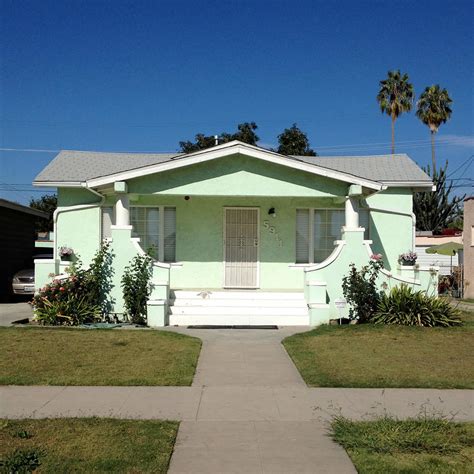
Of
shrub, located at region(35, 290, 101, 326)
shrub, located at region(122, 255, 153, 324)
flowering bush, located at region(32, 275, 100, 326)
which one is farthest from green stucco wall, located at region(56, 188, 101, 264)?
shrub, located at region(122, 255, 153, 324)

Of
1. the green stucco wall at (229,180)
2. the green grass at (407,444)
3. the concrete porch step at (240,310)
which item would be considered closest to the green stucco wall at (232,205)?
the green stucco wall at (229,180)

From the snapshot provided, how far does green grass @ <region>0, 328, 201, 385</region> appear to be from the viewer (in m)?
8.16

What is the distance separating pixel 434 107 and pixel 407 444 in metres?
44.0

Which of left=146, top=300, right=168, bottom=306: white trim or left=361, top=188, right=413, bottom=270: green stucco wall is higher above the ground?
left=361, top=188, right=413, bottom=270: green stucco wall

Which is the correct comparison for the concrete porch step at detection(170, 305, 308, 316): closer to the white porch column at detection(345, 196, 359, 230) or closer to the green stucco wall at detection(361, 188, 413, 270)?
the white porch column at detection(345, 196, 359, 230)

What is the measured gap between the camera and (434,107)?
45625 millimetres

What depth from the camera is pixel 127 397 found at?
727 centimetres

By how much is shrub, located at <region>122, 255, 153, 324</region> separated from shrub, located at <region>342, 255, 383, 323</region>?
180 inches

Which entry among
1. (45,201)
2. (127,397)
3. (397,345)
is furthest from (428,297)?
(45,201)

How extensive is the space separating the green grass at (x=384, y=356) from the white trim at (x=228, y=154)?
11.9 ft

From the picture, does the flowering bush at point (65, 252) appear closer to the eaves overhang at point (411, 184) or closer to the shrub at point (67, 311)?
the shrub at point (67, 311)

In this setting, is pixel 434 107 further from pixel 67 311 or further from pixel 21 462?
pixel 21 462

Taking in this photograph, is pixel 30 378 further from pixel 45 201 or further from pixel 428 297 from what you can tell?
pixel 45 201

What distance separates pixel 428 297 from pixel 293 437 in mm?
8557
